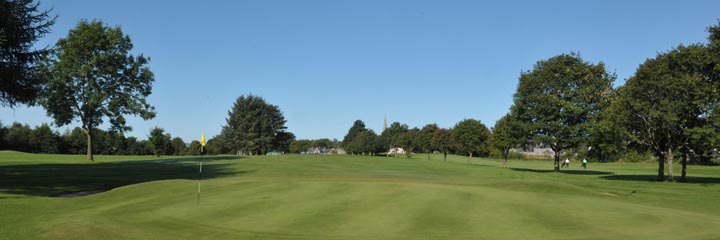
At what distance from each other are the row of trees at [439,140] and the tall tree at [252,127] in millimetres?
27446

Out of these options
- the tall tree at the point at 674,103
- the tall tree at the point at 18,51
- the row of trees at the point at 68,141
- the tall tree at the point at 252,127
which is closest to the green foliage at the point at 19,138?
the row of trees at the point at 68,141

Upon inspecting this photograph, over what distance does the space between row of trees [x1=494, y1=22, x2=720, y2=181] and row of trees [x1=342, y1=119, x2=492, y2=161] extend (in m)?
30.6

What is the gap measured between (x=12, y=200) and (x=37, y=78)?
1463cm

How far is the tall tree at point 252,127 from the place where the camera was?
130875 millimetres

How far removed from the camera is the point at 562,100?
47.5 meters

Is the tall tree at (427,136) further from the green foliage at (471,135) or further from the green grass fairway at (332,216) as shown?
the green grass fairway at (332,216)

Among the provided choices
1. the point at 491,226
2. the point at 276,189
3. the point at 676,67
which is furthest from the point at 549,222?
the point at 676,67

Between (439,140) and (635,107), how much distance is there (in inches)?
2550

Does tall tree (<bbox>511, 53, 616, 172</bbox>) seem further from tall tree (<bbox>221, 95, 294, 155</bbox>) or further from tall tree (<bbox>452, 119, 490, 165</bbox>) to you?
tall tree (<bbox>221, 95, 294, 155</bbox>)

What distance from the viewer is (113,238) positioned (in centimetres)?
1052

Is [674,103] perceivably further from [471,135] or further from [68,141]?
[68,141]

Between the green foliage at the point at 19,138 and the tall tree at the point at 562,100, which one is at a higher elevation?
the tall tree at the point at 562,100

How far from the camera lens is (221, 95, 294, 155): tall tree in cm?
13088

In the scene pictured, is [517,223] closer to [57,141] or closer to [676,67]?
[676,67]
